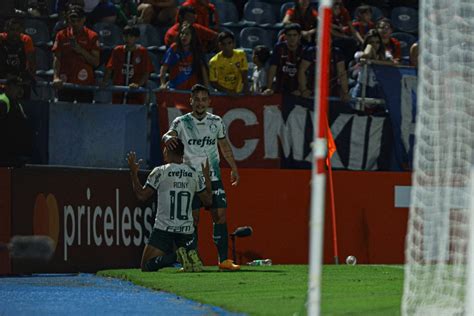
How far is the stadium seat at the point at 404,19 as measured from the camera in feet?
72.5

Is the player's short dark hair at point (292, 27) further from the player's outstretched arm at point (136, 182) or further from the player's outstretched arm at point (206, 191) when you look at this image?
the player's outstretched arm at point (136, 182)

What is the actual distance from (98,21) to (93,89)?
3288 mm

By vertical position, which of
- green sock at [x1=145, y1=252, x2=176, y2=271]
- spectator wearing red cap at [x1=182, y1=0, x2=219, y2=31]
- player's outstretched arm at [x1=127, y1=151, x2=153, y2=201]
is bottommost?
green sock at [x1=145, y1=252, x2=176, y2=271]

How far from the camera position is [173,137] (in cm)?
1416

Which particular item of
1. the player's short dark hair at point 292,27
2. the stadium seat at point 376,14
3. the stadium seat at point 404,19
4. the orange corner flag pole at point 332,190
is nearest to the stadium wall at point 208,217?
the orange corner flag pole at point 332,190

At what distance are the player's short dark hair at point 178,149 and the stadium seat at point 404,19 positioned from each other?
8.80 meters

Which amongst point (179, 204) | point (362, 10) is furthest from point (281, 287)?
point (362, 10)

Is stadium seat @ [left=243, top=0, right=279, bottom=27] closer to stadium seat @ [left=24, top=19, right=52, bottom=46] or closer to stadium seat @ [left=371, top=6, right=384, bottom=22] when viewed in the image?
stadium seat @ [left=371, top=6, right=384, bottom=22]

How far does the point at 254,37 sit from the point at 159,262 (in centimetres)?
707

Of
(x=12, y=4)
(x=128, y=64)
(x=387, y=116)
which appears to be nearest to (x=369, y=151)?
(x=387, y=116)

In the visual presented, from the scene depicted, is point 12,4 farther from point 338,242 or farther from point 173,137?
point 338,242

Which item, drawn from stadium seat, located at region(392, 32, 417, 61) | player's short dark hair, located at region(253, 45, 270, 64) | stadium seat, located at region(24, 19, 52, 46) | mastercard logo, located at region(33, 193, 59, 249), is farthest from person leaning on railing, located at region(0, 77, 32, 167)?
stadium seat, located at region(392, 32, 417, 61)

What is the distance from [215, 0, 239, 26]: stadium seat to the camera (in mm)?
20719

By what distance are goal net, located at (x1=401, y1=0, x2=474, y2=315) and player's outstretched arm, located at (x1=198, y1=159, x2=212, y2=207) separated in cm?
277
